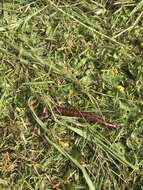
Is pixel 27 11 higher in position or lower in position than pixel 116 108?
higher

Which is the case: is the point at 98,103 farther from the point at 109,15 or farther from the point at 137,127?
the point at 109,15

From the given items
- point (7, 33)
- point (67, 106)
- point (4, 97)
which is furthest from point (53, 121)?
point (7, 33)

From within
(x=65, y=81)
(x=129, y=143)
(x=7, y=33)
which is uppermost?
(x=7, y=33)

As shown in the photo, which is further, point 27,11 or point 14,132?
point 27,11
